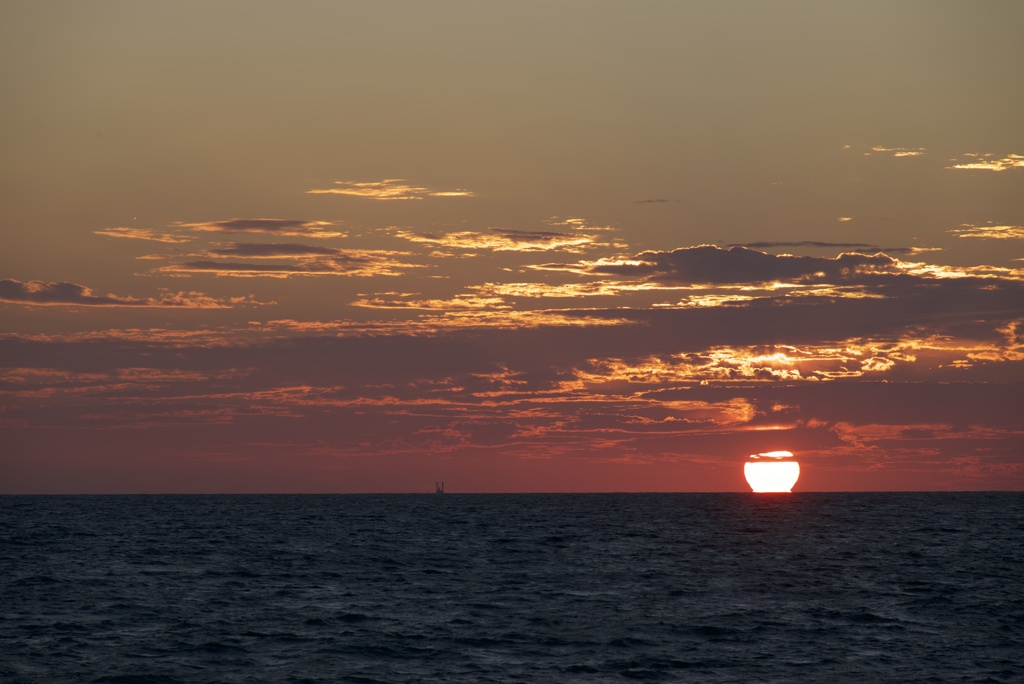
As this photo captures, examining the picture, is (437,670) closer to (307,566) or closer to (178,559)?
(307,566)

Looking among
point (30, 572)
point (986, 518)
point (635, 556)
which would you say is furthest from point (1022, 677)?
point (986, 518)

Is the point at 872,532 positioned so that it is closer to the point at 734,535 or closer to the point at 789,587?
the point at 734,535

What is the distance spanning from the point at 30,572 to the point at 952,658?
173 ft

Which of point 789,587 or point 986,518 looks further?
point 986,518

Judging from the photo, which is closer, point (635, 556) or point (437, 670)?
point (437, 670)

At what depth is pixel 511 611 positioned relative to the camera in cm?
5141

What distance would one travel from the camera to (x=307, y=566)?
73500 mm

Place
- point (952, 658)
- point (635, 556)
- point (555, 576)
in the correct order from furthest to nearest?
point (635, 556) → point (555, 576) → point (952, 658)

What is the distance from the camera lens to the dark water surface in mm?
38938

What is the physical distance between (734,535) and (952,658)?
68.1 metres

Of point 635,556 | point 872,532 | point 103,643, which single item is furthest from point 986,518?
point 103,643

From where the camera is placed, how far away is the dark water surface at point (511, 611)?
38.9 metres

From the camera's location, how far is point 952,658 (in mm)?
40875

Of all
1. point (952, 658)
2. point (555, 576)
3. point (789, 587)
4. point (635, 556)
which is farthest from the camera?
point (635, 556)
